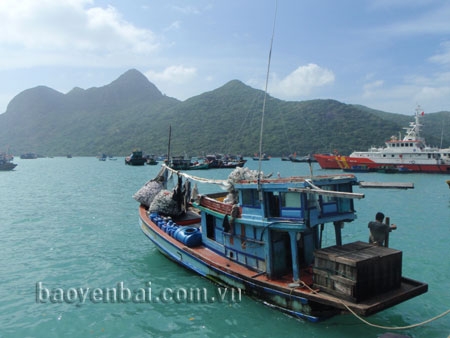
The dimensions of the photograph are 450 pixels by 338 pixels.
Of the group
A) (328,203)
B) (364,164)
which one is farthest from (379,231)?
(364,164)

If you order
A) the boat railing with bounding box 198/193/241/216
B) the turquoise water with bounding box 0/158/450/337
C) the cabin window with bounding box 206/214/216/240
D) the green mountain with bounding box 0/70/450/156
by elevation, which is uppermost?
the green mountain with bounding box 0/70/450/156

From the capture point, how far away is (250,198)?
8547mm

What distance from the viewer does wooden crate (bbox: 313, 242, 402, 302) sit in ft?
20.7

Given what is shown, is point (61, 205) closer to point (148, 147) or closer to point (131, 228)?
point (131, 228)

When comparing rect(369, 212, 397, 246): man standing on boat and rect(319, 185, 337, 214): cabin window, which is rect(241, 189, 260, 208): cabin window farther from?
rect(369, 212, 397, 246): man standing on boat

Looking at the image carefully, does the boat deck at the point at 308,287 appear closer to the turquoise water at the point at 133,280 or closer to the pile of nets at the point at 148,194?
the turquoise water at the point at 133,280

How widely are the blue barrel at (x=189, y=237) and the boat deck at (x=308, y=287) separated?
0.39 m

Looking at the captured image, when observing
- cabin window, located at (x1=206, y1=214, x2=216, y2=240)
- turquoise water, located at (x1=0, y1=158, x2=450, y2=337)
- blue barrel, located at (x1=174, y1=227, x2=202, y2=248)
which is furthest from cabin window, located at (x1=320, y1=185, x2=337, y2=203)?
blue barrel, located at (x1=174, y1=227, x2=202, y2=248)

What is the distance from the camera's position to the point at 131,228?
18.3 m

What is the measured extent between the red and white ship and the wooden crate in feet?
179

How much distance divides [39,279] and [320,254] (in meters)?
10.2

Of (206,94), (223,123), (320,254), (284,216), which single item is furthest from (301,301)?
(206,94)

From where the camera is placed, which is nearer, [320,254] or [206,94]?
[320,254]

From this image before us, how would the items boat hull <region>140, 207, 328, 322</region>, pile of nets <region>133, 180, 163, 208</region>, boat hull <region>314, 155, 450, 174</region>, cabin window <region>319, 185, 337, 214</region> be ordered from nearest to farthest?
1. boat hull <region>140, 207, 328, 322</region>
2. cabin window <region>319, 185, 337, 214</region>
3. pile of nets <region>133, 180, 163, 208</region>
4. boat hull <region>314, 155, 450, 174</region>
